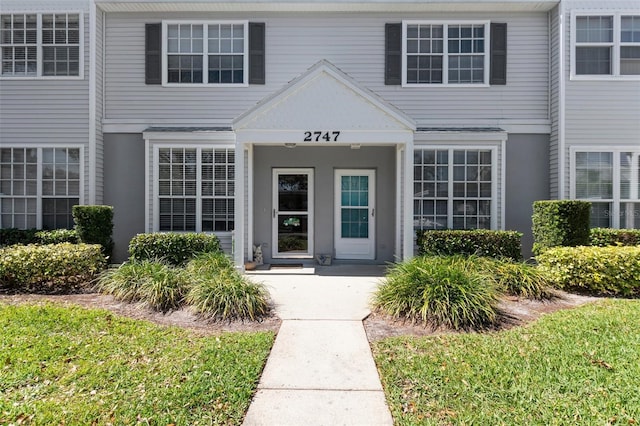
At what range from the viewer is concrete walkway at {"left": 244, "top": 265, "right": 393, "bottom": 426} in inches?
124

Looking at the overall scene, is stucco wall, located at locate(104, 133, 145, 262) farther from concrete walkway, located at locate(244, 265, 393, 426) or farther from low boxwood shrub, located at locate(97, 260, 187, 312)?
concrete walkway, located at locate(244, 265, 393, 426)

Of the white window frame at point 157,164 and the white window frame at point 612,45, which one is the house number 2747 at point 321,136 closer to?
the white window frame at point 157,164

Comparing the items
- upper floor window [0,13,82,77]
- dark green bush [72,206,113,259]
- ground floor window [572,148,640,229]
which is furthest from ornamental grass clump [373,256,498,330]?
upper floor window [0,13,82,77]

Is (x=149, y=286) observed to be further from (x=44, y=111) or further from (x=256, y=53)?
(x=44, y=111)

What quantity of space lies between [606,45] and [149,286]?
40.3 ft

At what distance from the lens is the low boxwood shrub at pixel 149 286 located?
5766mm

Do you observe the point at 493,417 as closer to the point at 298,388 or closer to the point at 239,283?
the point at 298,388

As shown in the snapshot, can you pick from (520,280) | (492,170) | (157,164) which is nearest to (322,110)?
(157,164)

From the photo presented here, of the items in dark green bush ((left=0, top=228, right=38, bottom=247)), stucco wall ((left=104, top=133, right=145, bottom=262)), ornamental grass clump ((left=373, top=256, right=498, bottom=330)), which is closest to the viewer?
ornamental grass clump ((left=373, top=256, right=498, bottom=330))

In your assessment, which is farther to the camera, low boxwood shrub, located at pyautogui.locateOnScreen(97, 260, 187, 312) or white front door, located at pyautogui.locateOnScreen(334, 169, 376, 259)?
white front door, located at pyautogui.locateOnScreen(334, 169, 376, 259)

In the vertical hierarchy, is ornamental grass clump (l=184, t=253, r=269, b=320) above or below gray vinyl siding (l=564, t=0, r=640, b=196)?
below

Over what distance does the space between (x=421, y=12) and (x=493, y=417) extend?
32.2 feet

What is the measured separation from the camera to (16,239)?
902cm

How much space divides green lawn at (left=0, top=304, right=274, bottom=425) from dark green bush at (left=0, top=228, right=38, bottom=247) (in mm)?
4770
